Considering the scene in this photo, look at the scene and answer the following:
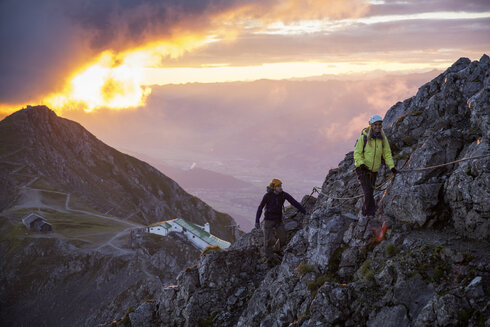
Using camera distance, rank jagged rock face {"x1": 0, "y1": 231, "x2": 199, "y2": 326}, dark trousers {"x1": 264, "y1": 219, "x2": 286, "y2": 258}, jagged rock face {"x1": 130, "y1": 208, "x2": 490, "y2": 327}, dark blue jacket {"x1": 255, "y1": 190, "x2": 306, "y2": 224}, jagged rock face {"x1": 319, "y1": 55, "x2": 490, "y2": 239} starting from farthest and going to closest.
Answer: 1. jagged rock face {"x1": 0, "y1": 231, "x2": 199, "y2": 326}
2. dark trousers {"x1": 264, "y1": 219, "x2": 286, "y2": 258}
3. dark blue jacket {"x1": 255, "y1": 190, "x2": 306, "y2": 224}
4. jagged rock face {"x1": 319, "y1": 55, "x2": 490, "y2": 239}
5. jagged rock face {"x1": 130, "y1": 208, "x2": 490, "y2": 327}

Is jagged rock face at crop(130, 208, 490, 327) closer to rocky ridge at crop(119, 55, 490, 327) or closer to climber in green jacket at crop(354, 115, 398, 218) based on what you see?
rocky ridge at crop(119, 55, 490, 327)

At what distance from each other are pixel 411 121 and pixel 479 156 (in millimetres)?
10146

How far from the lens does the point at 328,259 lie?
21.6 metres

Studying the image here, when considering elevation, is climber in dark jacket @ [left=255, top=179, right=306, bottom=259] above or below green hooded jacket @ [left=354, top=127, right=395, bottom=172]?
below

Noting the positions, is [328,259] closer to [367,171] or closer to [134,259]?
[367,171]

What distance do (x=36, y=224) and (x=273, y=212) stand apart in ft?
396

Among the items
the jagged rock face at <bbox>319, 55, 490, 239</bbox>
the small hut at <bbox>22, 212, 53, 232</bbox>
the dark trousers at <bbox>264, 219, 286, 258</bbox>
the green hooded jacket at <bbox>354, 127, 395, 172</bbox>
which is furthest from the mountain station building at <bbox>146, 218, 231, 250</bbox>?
the green hooded jacket at <bbox>354, 127, 395, 172</bbox>

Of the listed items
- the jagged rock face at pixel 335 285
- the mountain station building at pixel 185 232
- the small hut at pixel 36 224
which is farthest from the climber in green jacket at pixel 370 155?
the small hut at pixel 36 224

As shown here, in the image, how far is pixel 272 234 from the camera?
92.3ft

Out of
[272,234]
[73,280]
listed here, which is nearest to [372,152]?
[272,234]

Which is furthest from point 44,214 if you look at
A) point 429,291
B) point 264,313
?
point 429,291

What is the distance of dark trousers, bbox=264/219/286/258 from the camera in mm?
27562

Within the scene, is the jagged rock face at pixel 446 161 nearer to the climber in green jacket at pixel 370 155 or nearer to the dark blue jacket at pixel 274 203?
the climber in green jacket at pixel 370 155

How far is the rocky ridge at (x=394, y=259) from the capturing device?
1619cm
